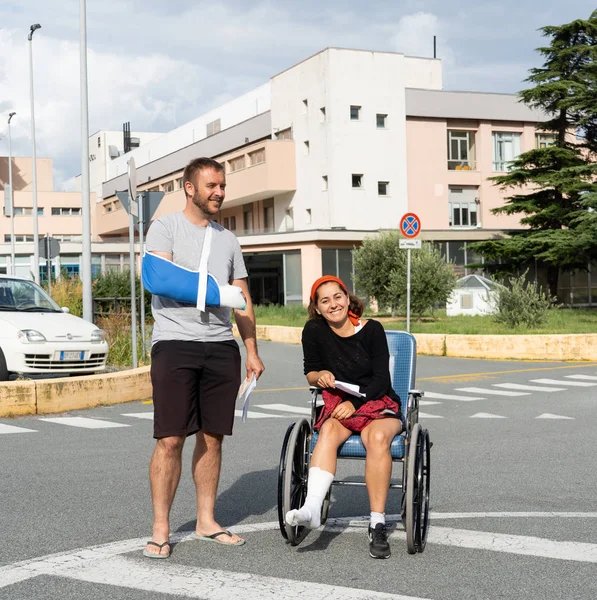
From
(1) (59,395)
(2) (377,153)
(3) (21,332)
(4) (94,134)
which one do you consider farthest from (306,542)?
(4) (94,134)

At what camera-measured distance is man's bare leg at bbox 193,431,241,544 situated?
17.4ft

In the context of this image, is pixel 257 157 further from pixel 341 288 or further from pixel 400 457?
pixel 400 457

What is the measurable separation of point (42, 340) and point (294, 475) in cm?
853

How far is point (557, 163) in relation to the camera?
4278cm

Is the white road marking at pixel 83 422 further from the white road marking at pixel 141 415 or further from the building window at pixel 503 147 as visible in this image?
the building window at pixel 503 147

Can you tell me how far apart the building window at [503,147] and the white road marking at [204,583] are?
49755 millimetres

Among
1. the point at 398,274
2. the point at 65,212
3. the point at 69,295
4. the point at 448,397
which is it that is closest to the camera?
the point at 448,397

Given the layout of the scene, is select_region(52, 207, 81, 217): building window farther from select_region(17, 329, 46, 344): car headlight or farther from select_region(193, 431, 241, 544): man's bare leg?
select_region(193, 431, 241, 544): man's bare leg

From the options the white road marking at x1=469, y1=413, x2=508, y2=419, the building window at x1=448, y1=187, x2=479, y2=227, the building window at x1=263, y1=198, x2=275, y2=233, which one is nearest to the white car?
the white road marking at x1=469, y1=413, x2=508, y2=419

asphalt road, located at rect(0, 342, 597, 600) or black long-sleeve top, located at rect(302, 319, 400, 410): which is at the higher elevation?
black long-sleeve top, located at rect(302, 319, 400, 410)

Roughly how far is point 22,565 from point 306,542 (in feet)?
4.70

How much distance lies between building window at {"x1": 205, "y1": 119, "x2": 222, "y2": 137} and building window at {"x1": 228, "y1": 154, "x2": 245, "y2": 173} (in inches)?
480

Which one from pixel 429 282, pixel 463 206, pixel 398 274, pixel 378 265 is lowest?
pixel 429 282

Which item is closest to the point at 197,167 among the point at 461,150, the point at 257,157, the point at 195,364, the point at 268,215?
the point at 195,364
